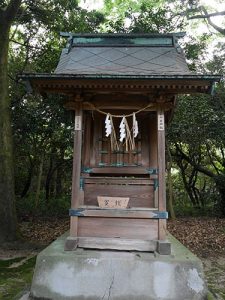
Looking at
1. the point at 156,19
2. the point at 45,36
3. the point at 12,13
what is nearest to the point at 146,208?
the point at 12,13

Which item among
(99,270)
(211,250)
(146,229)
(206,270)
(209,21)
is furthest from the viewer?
(209,21)

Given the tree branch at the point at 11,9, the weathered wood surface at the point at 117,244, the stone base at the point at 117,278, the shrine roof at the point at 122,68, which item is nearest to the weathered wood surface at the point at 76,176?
the weathered wood surface at the point at 117,244

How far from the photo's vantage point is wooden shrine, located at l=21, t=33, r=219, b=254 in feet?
18.5

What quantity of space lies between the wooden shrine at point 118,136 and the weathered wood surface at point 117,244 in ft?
0.06

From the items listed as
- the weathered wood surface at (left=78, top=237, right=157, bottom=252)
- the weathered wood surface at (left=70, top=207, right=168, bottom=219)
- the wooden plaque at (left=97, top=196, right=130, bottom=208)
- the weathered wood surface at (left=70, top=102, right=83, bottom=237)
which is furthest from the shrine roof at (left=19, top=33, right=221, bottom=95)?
the weathered wood surface at (left=78, top=237, right=157, bottom=252)

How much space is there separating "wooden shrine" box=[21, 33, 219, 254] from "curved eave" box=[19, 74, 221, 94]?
2cm

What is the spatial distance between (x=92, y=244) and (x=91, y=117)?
8.86ft

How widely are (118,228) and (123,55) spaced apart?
12.2ft

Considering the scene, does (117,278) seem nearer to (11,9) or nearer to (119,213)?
(119,213)

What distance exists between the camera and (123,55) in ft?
22.8

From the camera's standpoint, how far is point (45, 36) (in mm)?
12695

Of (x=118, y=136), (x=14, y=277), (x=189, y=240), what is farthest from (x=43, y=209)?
(x=118, y=136)

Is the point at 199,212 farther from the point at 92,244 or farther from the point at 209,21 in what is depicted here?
the point at 92,244

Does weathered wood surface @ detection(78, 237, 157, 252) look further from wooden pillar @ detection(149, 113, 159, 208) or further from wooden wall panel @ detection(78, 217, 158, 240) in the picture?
wooden pillar @ detection(149, 113, 159, 208)
